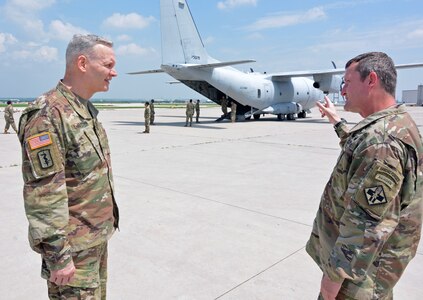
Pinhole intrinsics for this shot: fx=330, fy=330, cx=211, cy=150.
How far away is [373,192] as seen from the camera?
4.70 ft

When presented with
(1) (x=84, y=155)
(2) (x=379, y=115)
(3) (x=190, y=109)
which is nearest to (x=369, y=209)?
(2) (x=379, y=115)

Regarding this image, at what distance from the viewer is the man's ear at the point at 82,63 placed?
6.11ft

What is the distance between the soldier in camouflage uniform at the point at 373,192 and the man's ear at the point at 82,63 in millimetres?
1443

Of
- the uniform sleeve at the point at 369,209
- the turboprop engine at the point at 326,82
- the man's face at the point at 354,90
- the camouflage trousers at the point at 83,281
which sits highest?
the turboprop engine at the point at 326,82

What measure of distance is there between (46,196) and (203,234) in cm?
251

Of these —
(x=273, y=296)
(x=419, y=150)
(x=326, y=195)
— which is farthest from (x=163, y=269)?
(x=419, y=150)

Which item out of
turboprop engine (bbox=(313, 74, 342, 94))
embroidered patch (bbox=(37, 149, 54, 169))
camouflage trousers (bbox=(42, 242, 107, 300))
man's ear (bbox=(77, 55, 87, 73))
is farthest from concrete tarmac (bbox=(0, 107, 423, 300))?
turboprop engine (bbox=(313, 74, 342, 94))

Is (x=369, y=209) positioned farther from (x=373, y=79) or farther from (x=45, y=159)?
(x=45, y=159)

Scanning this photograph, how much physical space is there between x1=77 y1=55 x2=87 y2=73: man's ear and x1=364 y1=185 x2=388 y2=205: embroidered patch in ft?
5.27

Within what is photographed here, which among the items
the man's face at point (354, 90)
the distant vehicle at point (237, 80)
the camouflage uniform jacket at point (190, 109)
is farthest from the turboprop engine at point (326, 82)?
the man's face at point (354, 90)

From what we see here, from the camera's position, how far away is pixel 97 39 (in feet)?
6.23

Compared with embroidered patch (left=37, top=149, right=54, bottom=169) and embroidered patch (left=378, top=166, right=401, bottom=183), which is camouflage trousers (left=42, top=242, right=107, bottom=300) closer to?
embroidered patch (left=37, top=149, right=54, bottom=169)

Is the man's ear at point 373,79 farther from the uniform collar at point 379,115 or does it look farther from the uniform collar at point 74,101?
→ the uniform collar at point 74,101

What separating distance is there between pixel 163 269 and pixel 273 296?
3.45 feet
